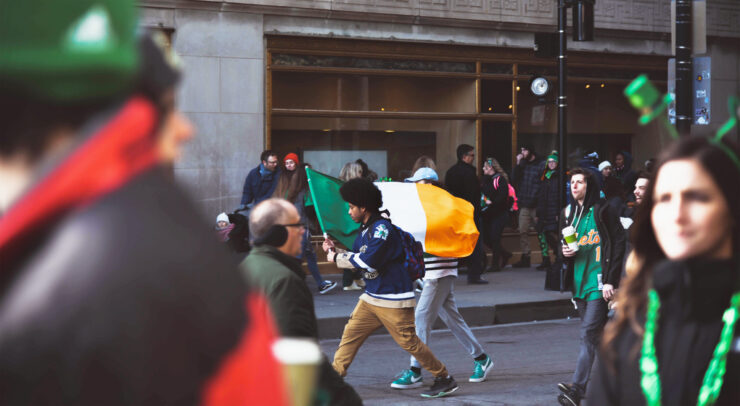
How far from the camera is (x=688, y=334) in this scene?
2176mm

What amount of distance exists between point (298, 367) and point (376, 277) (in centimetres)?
643

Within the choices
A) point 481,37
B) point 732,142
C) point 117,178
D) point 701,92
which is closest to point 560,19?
point 481,37

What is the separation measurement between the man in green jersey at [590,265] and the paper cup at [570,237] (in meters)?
0.04

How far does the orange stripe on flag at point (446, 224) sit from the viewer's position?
28.7ft

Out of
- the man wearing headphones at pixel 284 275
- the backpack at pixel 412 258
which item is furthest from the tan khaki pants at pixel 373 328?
the man wearing headphones at pixel 284 275

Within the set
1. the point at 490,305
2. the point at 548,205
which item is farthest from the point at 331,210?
the point at 548,205

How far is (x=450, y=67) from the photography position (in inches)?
647

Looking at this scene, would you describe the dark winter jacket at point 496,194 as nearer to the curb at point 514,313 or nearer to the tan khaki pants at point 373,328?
the curb at point 514,313

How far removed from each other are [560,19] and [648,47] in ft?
16.7

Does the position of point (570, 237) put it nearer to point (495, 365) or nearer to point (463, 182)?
point (495, 365)

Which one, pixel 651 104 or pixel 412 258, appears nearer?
pixel 651 104

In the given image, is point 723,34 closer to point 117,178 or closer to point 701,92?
point 701,92

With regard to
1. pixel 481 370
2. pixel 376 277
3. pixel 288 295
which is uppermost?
pixel 288 295

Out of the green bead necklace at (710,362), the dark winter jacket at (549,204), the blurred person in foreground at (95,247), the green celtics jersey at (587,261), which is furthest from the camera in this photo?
the dark winter jacket at (549,204)
